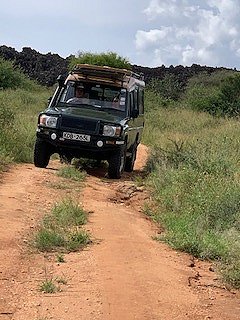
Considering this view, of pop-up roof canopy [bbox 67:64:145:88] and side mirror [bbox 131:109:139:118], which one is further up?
pop-up roof canopy [bbox 67:64:145:88]

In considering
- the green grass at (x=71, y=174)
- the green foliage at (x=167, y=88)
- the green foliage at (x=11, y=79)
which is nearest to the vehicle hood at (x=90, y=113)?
the green grass at (x=71, y=174)

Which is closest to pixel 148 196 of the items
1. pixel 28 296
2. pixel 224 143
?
pixel 224 143

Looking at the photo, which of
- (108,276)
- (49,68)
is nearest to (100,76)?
(108,276)

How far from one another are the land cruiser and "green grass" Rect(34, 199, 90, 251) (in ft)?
11.3

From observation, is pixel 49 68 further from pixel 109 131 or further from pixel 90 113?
pixel 109 131

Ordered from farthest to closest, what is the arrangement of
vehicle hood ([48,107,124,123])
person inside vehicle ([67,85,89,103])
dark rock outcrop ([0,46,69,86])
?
dark rock outcrop ([0,46,69,86]), person inside vehicle ([67,85,89,103]), vehicle hood ([48,107,124,123])

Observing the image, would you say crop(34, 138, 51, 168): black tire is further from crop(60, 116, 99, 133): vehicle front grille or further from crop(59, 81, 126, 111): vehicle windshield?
crop(59, 81, 126, 111): vehicle windshield

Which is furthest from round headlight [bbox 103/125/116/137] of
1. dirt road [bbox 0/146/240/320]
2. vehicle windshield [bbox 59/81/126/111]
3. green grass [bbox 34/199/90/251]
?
green grass [bbox 34/199/90/251]

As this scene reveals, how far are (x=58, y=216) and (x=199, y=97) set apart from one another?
96.8 ft

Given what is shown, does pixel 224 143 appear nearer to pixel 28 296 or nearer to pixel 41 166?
pixel 41 166

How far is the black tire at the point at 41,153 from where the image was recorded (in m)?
11.7

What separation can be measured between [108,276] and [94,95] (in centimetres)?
759

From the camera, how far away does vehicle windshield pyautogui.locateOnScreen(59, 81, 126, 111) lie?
1224cm

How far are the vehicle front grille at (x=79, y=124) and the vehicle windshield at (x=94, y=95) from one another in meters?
Answer: 1.09
